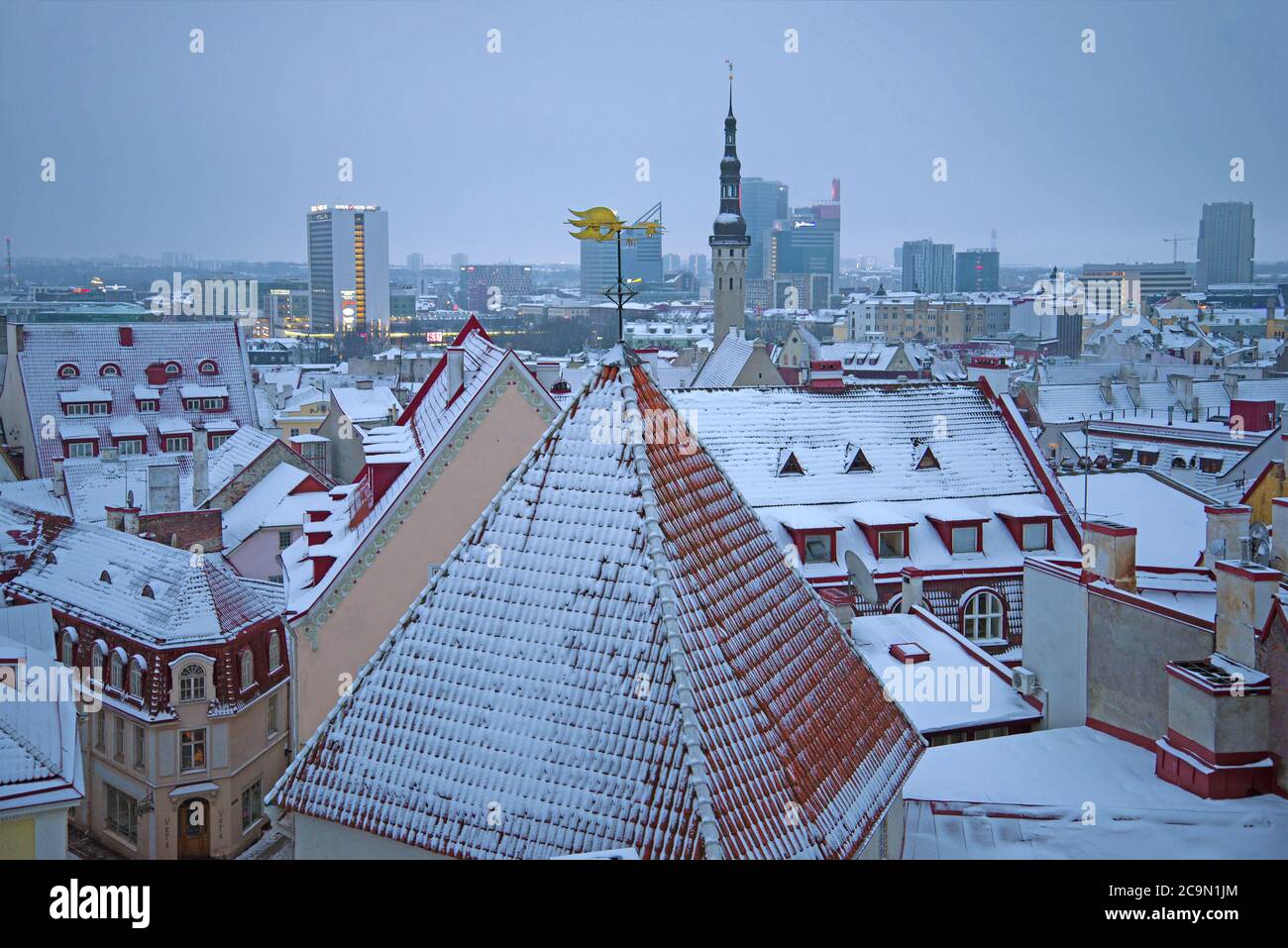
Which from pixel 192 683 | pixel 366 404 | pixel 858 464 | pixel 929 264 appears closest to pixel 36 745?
pixel 192 683

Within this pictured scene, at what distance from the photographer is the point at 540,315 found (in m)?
59.6

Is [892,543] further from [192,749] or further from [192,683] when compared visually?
[192,749]

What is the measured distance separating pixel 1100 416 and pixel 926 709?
102ft

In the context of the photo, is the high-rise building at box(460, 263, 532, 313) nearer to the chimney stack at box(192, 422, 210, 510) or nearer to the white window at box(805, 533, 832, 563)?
the chimney stack at box(192, 422, 210, 510)

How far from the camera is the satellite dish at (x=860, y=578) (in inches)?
702

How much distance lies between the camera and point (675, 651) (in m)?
6.14

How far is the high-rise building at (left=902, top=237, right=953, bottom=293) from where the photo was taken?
155500 mm

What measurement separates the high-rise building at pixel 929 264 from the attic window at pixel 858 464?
13826 centimetres

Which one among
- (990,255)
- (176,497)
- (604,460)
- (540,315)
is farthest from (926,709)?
(990,255)

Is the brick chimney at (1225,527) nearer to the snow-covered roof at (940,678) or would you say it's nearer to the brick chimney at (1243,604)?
the snow-covered roof at (940,678)

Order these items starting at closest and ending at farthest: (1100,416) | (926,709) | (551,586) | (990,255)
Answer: (551,586)
(926,709)
(1100,416)
(990,255)

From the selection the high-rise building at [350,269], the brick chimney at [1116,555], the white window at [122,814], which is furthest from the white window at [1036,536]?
the high-rise building at [350,269]

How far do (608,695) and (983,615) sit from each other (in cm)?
1328
